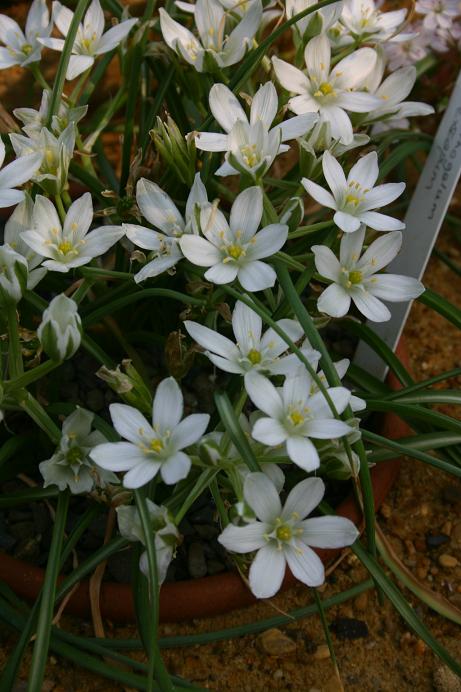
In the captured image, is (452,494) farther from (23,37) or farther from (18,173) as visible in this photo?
(23,37)

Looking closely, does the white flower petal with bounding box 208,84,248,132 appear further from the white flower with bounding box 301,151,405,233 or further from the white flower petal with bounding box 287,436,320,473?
A: the white flower petal with bounding box 287,436,320,473

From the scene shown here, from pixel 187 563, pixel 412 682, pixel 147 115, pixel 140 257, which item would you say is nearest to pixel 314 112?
pixel 140 257

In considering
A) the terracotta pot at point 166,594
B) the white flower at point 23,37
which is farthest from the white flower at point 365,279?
the white flower at point 23,37

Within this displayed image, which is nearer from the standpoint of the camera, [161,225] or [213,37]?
[161,225]

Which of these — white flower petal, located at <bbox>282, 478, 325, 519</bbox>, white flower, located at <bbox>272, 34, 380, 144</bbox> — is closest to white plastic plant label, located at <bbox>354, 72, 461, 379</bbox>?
white flower, located at <bbox>272, 34, 380, 144</bbox>

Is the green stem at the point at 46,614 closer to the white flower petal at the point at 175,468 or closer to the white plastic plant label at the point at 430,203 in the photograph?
the white flower petal at the point at 175,468

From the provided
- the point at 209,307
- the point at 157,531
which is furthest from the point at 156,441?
the point at 209,307
